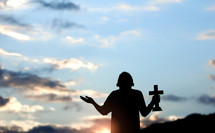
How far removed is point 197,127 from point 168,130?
3.82m

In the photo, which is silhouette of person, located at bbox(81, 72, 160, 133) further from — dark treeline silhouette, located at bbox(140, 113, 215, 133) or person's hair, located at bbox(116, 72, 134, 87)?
dark treeline silhouette, located at bbox(140, 113, 215, 133)

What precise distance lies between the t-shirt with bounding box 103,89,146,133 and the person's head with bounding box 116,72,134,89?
0.56ft

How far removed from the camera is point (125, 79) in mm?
10875

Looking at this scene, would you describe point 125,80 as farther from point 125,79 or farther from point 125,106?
point 125,106

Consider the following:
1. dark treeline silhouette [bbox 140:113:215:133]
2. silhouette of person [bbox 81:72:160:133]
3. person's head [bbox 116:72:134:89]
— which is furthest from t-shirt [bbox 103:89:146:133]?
dark treeline silhouette [bbox 140:113:215:133]

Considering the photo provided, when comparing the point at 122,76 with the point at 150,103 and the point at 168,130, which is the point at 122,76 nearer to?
the point at 150,103

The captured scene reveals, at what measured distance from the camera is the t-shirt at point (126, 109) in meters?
10.8

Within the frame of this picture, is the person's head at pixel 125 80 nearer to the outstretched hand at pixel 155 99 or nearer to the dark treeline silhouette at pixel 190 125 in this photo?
the outstretched hand at pixel 155 99

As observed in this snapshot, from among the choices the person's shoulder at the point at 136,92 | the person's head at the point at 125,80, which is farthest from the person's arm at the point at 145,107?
the person's head at the point at 125,80

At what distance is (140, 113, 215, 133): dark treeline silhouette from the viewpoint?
88.7ft

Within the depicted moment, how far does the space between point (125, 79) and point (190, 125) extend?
64.3 feet

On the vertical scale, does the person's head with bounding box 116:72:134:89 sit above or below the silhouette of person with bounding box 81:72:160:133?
above

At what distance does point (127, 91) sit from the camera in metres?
11.0

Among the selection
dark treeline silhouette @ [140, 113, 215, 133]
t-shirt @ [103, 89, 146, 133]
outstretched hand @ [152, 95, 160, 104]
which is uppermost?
dark treeline silhouette @ [140, 113, 215, 133]
